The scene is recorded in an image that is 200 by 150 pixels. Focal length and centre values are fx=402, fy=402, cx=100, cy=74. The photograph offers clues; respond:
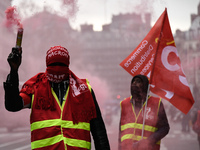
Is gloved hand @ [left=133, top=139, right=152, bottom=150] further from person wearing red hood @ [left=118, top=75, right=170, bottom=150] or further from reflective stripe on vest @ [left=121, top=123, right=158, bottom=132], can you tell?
reflective stripe on vest @ [left=121, top=123, right=158, bottom=132]

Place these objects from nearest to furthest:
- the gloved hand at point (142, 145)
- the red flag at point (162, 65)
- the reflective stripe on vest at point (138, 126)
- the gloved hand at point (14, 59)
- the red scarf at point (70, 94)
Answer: the gloved hand at point (14, 59) < the red scarf at point (70, 94) < the gloved hand at point (142, 145) < the reflective stripe on vest at point (138, 126) < the red flag at point (162, 65)

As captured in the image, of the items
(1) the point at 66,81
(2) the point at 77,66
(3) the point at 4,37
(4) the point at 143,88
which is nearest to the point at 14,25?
(1) the point at 66,81

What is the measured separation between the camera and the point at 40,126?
2.71m

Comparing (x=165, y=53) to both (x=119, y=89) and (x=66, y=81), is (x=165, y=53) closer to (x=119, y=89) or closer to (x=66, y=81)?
(x=66, y=81)

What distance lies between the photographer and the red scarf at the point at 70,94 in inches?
109

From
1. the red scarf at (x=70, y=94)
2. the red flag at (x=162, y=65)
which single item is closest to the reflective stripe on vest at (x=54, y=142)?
the red scarf at (x=70, y=94)

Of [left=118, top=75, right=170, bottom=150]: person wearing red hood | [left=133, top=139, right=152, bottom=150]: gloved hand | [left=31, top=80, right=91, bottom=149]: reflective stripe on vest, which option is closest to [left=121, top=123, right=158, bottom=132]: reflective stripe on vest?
[left=118, top=75, right=170, bottom=150]: person wearing red hood

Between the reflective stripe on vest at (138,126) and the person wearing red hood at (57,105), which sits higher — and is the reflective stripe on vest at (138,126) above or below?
below

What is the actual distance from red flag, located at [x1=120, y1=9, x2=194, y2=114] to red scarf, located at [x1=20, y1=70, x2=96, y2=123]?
86.8 inches

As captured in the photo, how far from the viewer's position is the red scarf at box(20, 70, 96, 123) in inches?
109

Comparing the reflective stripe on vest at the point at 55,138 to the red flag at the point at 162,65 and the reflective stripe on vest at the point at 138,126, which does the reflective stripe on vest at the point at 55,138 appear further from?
the red flag at the point at 162,65

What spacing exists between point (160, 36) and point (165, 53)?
8.9 inches

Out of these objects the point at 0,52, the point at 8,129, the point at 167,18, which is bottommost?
the point at 8,129

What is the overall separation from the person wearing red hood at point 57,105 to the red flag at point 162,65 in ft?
7.15
